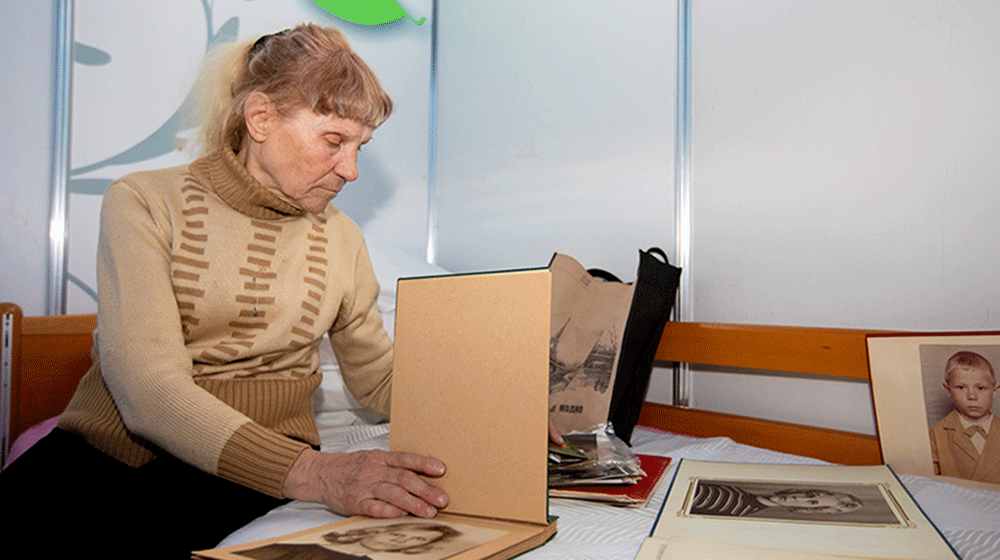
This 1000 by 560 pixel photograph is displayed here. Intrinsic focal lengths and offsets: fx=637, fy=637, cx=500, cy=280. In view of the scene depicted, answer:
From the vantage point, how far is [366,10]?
76.4 inches

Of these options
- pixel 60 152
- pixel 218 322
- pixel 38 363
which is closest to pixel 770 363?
pixel 218 322

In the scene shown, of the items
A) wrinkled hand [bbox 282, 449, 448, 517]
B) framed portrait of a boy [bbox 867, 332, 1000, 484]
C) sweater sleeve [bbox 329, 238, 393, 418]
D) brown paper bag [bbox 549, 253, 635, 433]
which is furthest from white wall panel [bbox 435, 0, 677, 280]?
wrinkled hand [bbox 282, 449, 448, 517]

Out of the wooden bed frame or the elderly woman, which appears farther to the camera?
the wooden bed frame

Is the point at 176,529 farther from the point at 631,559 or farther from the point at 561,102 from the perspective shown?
the point at 561,102

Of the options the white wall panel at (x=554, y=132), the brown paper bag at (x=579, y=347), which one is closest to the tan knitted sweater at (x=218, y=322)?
the brown paper bag at (x=579, y=347)

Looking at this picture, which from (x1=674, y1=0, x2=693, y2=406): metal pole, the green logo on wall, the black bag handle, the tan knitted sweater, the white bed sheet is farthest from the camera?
the green logo on wall

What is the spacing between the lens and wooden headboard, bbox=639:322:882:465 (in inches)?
45.7

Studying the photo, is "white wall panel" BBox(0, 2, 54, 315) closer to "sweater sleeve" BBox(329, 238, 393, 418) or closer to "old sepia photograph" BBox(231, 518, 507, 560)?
"sweater sleeve" BBox(329, 238, 393, 418)

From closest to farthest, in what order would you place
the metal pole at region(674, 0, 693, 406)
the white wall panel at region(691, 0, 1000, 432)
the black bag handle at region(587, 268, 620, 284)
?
the white wall panel at region(691, 0, 1000, 432)
the black bag handle at region(587, 268, 620, 284)
the metal pole at region(674, 0, 693, 406)

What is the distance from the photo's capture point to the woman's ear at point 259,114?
0.94m

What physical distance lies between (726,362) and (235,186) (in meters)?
1.00

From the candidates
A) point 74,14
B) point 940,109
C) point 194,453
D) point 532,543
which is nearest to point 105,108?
point 74,14

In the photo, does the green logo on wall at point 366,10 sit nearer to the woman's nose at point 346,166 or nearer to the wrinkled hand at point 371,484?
the woman's nose at point 346,166

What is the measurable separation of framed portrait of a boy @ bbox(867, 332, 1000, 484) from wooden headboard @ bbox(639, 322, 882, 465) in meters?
0.15
